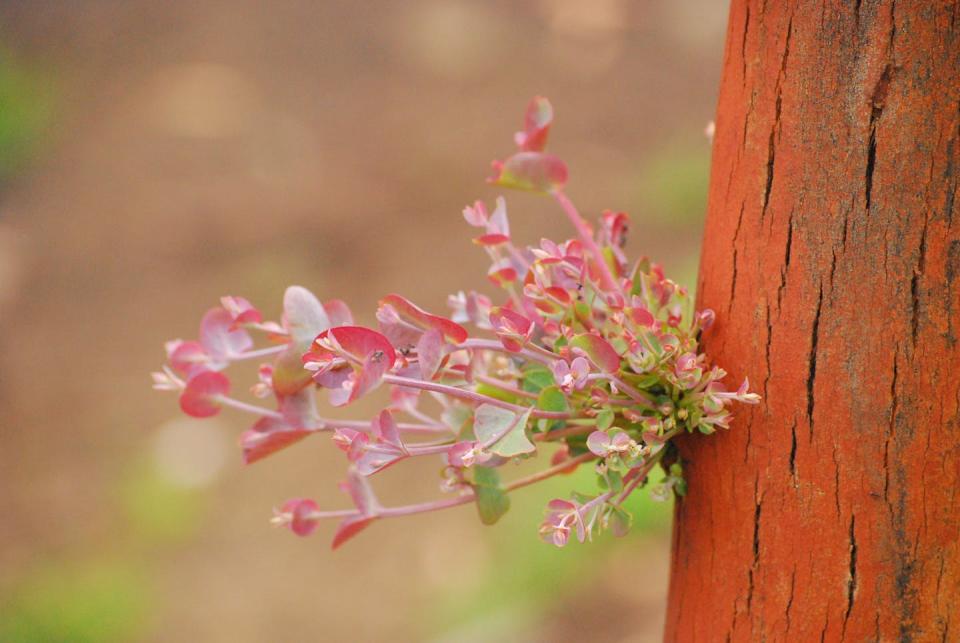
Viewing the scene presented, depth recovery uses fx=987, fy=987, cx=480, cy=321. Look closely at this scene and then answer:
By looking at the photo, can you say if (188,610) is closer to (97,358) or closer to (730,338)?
(97,358)

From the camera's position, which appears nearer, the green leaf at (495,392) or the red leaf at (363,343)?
the red leaf at (363,343)

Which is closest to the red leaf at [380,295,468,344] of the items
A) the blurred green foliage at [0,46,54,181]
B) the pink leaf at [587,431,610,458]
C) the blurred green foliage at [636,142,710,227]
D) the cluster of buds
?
the cluster of buds

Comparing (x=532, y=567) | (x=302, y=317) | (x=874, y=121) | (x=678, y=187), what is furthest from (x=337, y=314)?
(x=678, y=187)

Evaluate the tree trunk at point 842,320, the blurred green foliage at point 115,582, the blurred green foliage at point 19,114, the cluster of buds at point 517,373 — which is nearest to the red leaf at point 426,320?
the cluster of buds at point 517,373

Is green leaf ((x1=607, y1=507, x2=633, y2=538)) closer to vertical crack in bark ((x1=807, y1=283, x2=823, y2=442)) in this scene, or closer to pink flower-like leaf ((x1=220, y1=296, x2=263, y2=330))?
vertical crack in bark ((x1=807, y1=283, x2=823, y2=442))

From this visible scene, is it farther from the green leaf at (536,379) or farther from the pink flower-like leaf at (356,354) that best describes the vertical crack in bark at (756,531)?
the pink flower-like leaf at (356,354)

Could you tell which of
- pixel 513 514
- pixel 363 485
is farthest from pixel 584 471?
pixel 363 485
